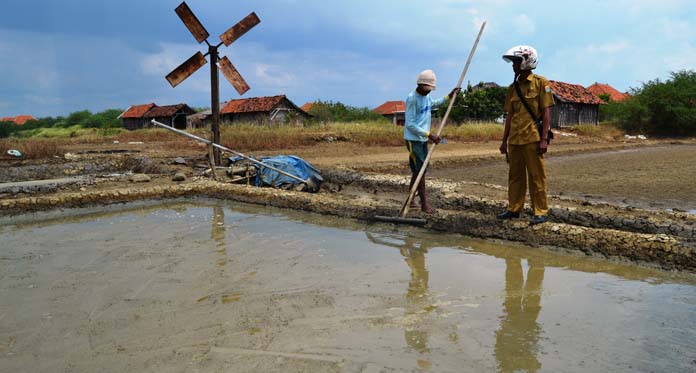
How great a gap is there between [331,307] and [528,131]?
262 centimetres

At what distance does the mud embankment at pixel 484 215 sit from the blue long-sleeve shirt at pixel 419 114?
0.84 metres

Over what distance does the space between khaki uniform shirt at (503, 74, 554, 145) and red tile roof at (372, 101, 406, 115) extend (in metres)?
44.9

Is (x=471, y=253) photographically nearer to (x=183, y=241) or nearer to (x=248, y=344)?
(x=248, y=344)

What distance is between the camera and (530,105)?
446cm

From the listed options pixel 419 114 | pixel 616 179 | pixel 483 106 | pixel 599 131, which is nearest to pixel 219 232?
pixel 419 114

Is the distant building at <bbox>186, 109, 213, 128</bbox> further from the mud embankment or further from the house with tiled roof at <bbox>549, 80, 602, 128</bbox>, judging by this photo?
the mud embankment

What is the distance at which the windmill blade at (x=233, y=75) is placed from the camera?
32.7 ft

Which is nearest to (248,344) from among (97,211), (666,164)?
(97,211)

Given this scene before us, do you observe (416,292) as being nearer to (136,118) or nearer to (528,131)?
(528,131)

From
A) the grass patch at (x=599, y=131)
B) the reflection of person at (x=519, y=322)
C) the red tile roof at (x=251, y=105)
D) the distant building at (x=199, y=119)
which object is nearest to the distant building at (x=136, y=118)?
the distant building at (x=199, y=119)

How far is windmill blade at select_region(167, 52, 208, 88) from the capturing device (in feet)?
31.8

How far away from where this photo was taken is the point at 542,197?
4.52 m

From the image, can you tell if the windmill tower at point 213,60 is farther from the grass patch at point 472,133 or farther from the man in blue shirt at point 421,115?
the grass patch at point 472,133

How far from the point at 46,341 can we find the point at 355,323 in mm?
1569
